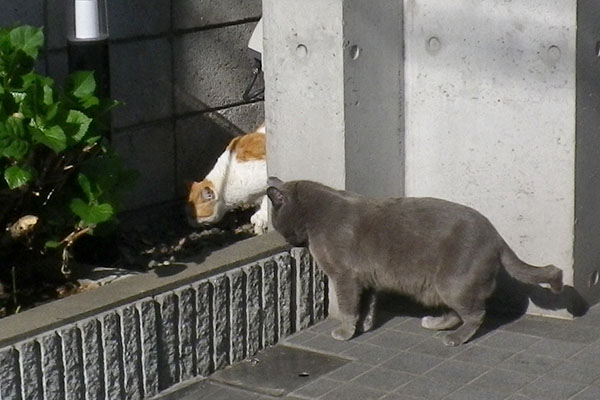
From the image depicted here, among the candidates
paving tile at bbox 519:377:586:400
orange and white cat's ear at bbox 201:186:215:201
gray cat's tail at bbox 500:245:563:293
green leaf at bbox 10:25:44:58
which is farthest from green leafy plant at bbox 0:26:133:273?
paving tile at bbox 519:377:586:400

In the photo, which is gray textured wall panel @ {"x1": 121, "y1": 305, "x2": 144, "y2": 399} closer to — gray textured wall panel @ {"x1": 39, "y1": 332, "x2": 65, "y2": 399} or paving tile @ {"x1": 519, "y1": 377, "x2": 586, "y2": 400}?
gray textured wall panel @ {"x1": 39, "y1": 332, "x2": 65, "y2": 399}

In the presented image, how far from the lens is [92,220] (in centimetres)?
438

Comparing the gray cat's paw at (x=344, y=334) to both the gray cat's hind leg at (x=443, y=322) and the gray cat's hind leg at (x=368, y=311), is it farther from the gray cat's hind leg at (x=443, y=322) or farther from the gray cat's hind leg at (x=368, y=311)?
the gray cat's hind leg at (x=443, y=322)

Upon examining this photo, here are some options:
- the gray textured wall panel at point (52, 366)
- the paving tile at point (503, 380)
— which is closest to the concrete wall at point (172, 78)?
the gray textured wall panel at point (52, 366)

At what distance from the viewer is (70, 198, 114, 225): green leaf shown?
4.39 meters

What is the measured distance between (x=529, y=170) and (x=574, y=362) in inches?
34.8

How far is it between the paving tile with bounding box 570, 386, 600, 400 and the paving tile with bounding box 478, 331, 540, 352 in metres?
0.50

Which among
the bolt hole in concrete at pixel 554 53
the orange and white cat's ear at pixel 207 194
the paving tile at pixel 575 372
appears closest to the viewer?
A: the paving tile at pixel 575 372

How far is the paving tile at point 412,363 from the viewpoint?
478 centimetres

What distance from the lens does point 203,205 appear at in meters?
5.80

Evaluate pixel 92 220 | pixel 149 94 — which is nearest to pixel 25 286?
pixel 92 220

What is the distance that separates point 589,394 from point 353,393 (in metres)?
0.89

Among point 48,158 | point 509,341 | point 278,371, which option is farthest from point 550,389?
point 48,158

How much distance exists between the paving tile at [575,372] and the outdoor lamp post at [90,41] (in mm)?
2062
